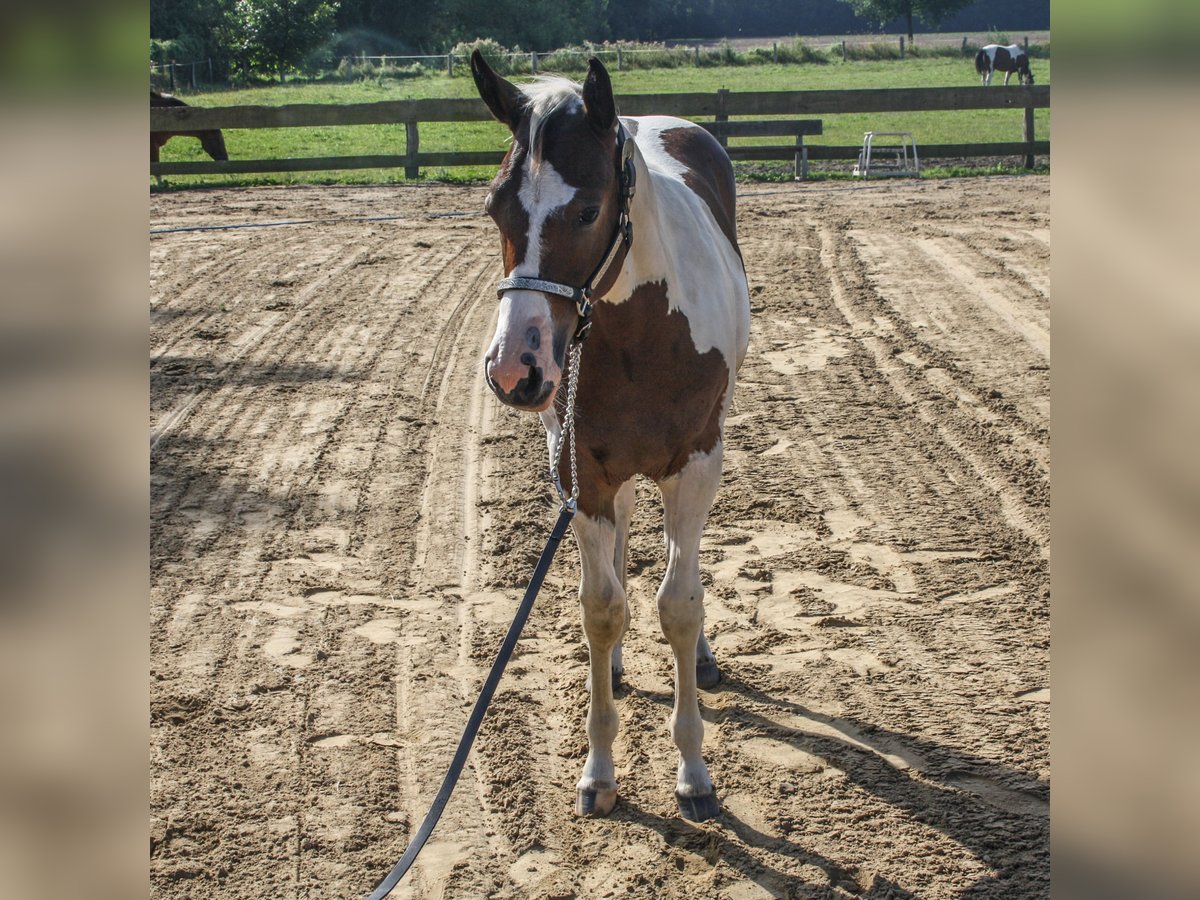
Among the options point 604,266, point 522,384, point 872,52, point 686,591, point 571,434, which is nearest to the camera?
point 522,384

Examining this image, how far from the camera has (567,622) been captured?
14.5ft

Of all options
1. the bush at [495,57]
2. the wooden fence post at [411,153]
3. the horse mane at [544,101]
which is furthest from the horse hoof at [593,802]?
the bush at [495,57]

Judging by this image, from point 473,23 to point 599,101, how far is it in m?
50.8

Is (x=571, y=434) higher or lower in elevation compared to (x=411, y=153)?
lower

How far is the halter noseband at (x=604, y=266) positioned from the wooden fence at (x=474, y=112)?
44.5 feet

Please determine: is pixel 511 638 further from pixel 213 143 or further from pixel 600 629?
pixel 213 143

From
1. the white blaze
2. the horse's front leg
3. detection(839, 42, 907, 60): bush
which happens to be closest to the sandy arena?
the horse's front leg

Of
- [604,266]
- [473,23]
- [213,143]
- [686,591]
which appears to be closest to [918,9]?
[473,23]

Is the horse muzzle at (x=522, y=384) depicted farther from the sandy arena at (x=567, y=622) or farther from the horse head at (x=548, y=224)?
the sandy arena at (x=567, y=622)

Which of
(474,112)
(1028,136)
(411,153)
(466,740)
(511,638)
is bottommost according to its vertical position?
(466,740)

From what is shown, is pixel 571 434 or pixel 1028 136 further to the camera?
pixel 1028 136
